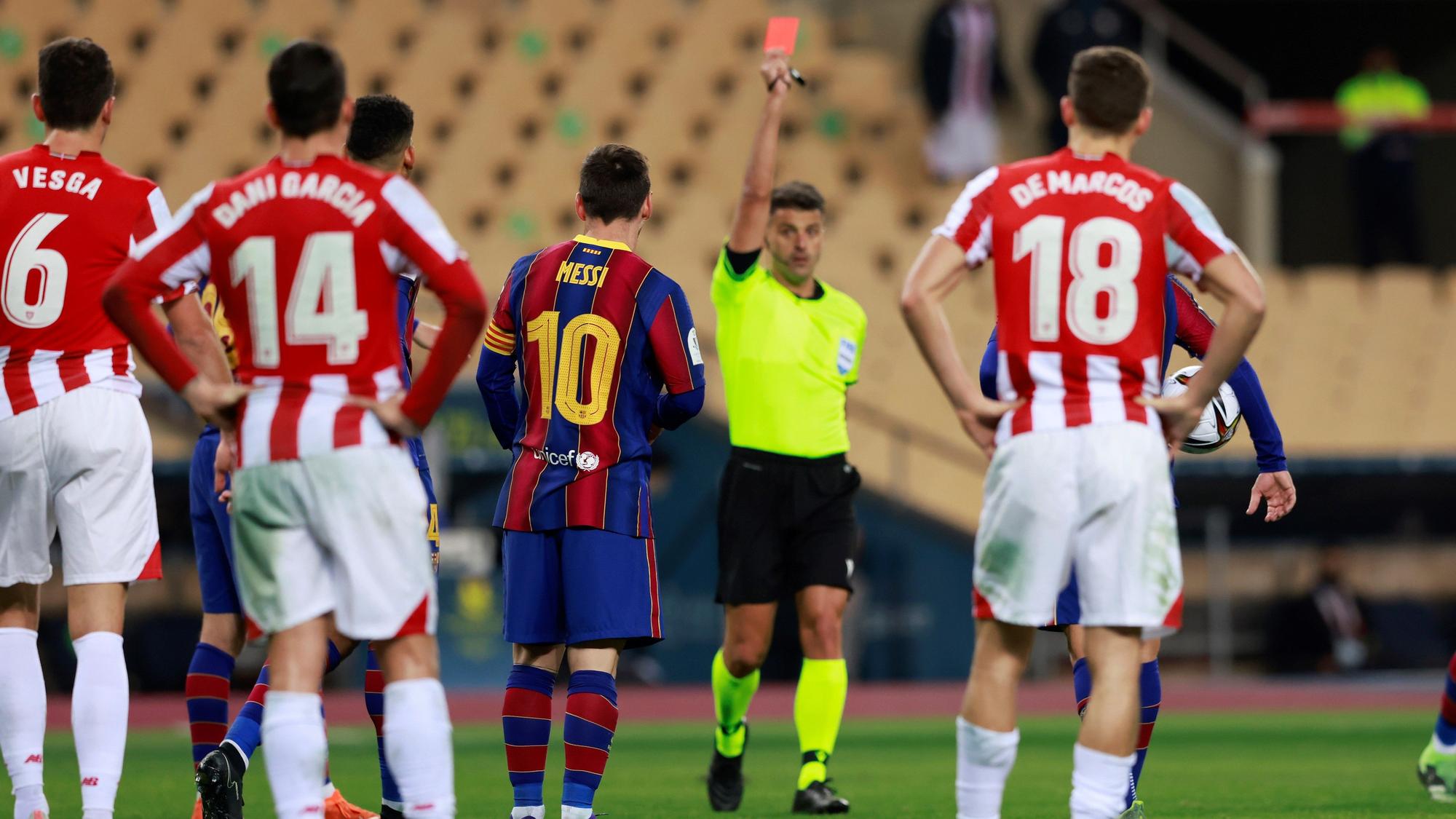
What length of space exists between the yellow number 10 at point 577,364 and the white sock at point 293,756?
1.56 metres

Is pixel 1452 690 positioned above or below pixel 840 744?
above

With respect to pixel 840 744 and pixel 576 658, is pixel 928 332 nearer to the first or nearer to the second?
pixel 576 658

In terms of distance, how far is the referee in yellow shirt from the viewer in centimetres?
694

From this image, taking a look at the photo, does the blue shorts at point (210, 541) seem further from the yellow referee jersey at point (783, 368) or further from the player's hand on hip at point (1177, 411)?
the player's hand on hip at point (1177, 411)

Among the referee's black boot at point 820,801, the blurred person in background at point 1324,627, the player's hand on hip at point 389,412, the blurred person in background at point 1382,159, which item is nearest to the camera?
the player's hand on hip at point 389,412

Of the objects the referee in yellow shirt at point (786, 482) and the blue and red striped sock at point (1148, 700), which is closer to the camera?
the blue and red striped sock at point (1148, 700)

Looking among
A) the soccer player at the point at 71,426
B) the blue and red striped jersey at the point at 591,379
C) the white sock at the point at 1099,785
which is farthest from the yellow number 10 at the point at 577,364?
the white sock at the point at 1099,785

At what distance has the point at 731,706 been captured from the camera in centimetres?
701

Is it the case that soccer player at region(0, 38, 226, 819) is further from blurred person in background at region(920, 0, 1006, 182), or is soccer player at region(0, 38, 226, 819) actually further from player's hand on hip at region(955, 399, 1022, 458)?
blurred person in background at region(920, 0, 1006, 182)

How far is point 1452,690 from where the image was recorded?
265 inches

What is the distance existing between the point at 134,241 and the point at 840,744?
6.10 m

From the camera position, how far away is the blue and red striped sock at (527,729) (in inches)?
212

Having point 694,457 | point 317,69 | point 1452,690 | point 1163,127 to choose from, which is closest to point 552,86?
point 694,457

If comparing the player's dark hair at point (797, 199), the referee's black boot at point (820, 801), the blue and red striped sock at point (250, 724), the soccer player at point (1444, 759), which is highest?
the player's dark hair at point (797, 199)
